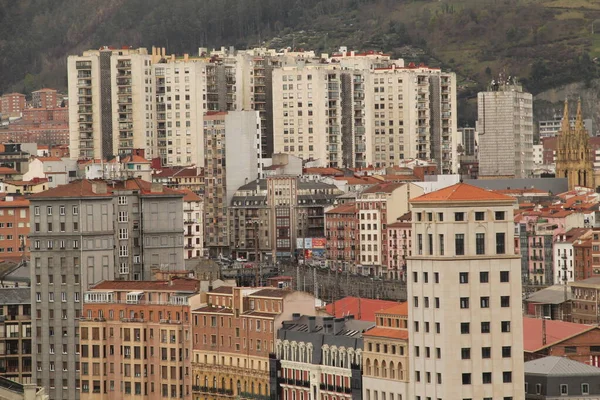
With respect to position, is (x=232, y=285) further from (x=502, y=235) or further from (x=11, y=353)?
(x=502, y=235)

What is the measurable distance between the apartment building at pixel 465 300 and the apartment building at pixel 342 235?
9772cm

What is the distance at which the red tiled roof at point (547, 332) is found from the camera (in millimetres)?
111188

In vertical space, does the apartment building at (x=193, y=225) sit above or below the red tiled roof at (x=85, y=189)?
below

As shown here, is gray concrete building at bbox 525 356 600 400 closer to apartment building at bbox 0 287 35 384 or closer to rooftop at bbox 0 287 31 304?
apartment building at bbox 0 287 35 384

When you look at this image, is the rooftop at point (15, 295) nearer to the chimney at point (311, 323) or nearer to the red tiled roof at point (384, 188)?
the chimney at point (311, 323)

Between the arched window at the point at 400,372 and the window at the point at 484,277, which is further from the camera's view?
the arched window at the point at 400,372

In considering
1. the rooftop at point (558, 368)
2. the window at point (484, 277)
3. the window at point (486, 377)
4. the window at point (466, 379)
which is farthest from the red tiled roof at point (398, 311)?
the window at point (466, 379)

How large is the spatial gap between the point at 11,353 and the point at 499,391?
45.6m

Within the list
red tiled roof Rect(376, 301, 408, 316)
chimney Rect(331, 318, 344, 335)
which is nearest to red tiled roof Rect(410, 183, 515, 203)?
red tiled roof Rect(376, 301, 408, 316)

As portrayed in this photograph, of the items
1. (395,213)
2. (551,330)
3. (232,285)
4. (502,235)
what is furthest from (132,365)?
(395,213)

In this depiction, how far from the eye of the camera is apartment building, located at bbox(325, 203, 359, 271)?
636 ft

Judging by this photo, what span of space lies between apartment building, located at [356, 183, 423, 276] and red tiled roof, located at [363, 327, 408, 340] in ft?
272

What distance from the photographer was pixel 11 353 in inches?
5153

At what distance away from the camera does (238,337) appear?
116750 mm
